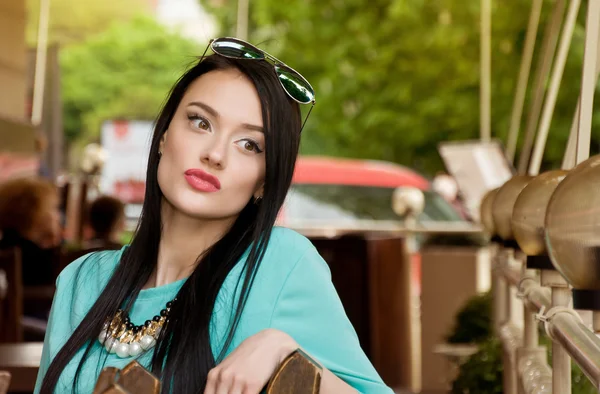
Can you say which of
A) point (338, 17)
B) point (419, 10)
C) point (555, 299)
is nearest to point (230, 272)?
point (555, 299)

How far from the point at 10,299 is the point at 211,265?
3.29 metres

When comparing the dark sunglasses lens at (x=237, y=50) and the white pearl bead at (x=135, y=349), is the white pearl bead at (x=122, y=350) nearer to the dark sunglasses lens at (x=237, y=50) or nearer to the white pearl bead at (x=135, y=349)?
the white pearl bead at (x=135, y=349)

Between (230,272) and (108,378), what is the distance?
0.68 metres

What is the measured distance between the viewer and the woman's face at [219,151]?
67.9 inches

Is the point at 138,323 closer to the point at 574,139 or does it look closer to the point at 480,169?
the point at 574,139

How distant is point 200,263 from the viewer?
172 centimetres

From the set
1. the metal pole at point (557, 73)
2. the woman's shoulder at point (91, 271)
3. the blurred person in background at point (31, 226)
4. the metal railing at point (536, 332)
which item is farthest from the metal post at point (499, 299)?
the blurred person in background at point (31, 226)

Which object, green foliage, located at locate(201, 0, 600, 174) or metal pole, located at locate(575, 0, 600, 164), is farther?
green foliage, located at locate(201, 0, 600, 174)

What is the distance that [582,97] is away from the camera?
1.90 meters

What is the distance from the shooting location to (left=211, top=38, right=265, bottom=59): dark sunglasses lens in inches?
69.7

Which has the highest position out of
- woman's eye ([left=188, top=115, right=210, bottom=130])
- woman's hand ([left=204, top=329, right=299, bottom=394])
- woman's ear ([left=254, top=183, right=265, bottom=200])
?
woman's eye ([left=188, top=115, right=210, bottom=130])

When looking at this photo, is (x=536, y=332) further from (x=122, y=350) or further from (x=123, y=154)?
(x=123, y=154)

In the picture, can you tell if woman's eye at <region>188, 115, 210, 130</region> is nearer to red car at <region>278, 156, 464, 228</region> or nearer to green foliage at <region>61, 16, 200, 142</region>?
red car at <region>278, 156, 464, 228</region>

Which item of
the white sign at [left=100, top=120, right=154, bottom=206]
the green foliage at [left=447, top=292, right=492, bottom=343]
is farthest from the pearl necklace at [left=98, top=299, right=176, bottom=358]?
the white sign at [left=100, top=120, right=154, bottom=206]
